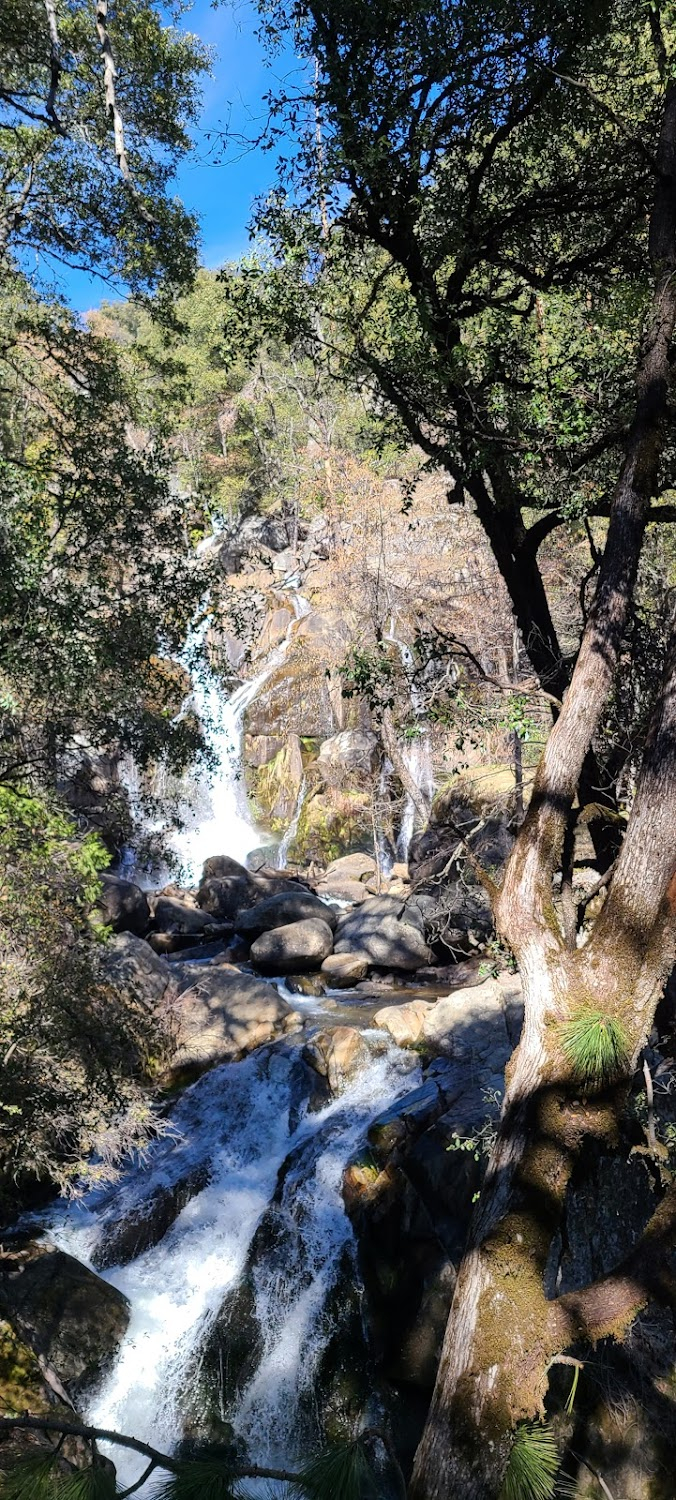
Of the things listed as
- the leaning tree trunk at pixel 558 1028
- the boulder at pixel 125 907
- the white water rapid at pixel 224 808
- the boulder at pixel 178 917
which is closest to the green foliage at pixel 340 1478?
the leaning tree trunk at pixel 558 1028

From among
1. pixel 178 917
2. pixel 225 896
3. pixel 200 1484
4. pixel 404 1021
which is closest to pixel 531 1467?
pixel 200 1484

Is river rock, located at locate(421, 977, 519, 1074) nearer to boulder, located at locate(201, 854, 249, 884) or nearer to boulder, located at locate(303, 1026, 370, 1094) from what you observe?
boulder, located at locate(303, 1026, 370, 1094)

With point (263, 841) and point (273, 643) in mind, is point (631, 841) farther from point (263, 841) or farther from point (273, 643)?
point (273, 643)

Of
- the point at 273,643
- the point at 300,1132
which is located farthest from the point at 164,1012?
the point at 273,643

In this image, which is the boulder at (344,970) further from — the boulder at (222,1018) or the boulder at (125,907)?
the boulder at (125,907)

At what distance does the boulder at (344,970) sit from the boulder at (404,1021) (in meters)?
2.80

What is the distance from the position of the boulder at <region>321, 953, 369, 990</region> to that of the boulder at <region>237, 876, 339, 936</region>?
1.59 meters

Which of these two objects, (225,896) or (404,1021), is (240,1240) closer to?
(404,1021)

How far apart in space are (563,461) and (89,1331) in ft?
27.3

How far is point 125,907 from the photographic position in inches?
664

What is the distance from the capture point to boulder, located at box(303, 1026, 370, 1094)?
34.8 feet

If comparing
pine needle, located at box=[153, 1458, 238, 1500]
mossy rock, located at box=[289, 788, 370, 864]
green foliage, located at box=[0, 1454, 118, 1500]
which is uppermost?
green foliage, located at box=[0, 1454, 118, 1500]

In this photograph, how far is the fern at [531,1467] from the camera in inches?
92.7

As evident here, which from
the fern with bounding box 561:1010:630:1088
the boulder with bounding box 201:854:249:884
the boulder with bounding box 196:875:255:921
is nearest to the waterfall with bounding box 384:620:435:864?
the boulder with bounding box 201:854:249:884
